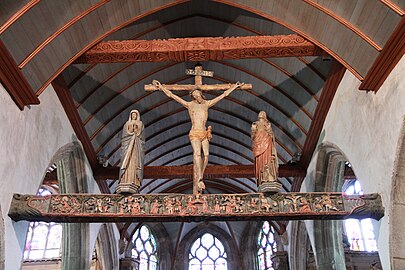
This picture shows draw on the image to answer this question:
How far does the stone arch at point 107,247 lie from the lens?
1348 centimetres

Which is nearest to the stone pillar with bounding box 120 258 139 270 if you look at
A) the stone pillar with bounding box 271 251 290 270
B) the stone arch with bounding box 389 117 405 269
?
the stone pillar with bounding box 271 251 290 270

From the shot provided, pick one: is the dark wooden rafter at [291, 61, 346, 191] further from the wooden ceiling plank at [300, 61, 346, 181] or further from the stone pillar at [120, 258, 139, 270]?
the stone pillar at [120, 258, 139, 270]

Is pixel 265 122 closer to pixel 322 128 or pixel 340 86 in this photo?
Answer: pixel 340 86

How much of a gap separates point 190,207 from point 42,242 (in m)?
12.2

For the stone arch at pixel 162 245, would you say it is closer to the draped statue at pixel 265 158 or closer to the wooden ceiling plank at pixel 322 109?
the wooden ceiling plank at pixel 322 109

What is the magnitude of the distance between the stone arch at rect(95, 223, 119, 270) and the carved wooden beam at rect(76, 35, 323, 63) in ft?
22.0

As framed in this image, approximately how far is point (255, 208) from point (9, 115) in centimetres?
387

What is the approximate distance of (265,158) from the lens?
23.7ft

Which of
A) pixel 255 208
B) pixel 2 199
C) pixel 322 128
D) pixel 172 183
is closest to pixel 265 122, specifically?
pixel 255 208

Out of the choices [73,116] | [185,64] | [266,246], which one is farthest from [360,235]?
[73,116]

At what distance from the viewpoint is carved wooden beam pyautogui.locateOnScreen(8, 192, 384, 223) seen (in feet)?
22.0

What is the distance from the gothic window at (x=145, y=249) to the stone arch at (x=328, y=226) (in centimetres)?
746

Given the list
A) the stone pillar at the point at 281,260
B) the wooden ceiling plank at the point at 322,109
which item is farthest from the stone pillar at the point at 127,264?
the wooden ceiling plank at the point at 322,109

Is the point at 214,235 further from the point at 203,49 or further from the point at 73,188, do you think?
the point at 203,49
